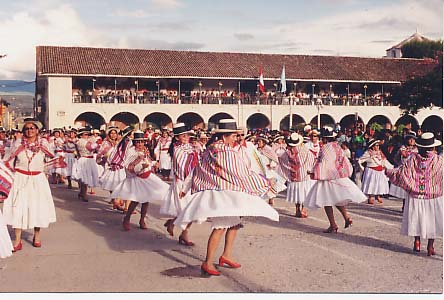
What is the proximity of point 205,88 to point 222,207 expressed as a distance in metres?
37.6

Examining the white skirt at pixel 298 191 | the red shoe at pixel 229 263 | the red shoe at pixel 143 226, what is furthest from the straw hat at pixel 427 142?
the red shoe at pixel 143 226

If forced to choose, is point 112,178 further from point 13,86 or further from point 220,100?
point 220,100

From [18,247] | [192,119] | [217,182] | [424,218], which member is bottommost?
[18,247]

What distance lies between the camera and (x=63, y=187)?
61.5 feet

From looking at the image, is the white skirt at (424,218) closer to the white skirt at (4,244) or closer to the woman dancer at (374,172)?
the white skirt at (4,244)

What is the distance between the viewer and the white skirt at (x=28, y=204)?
8656mm

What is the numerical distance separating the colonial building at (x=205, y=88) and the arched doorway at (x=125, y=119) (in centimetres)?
7

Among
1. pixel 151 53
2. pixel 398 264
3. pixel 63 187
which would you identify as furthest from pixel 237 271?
pixel 151 53

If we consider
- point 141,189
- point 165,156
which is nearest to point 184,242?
point 141,189

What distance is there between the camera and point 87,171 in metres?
15.5

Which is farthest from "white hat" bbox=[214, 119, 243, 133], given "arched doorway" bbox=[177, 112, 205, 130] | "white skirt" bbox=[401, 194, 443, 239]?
"arched doorway" bbox=[177, 112, 205, 130]

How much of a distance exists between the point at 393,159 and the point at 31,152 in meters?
8.78

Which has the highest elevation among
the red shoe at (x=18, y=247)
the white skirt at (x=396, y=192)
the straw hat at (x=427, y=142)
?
the straw hat at (x=427, y=142)
